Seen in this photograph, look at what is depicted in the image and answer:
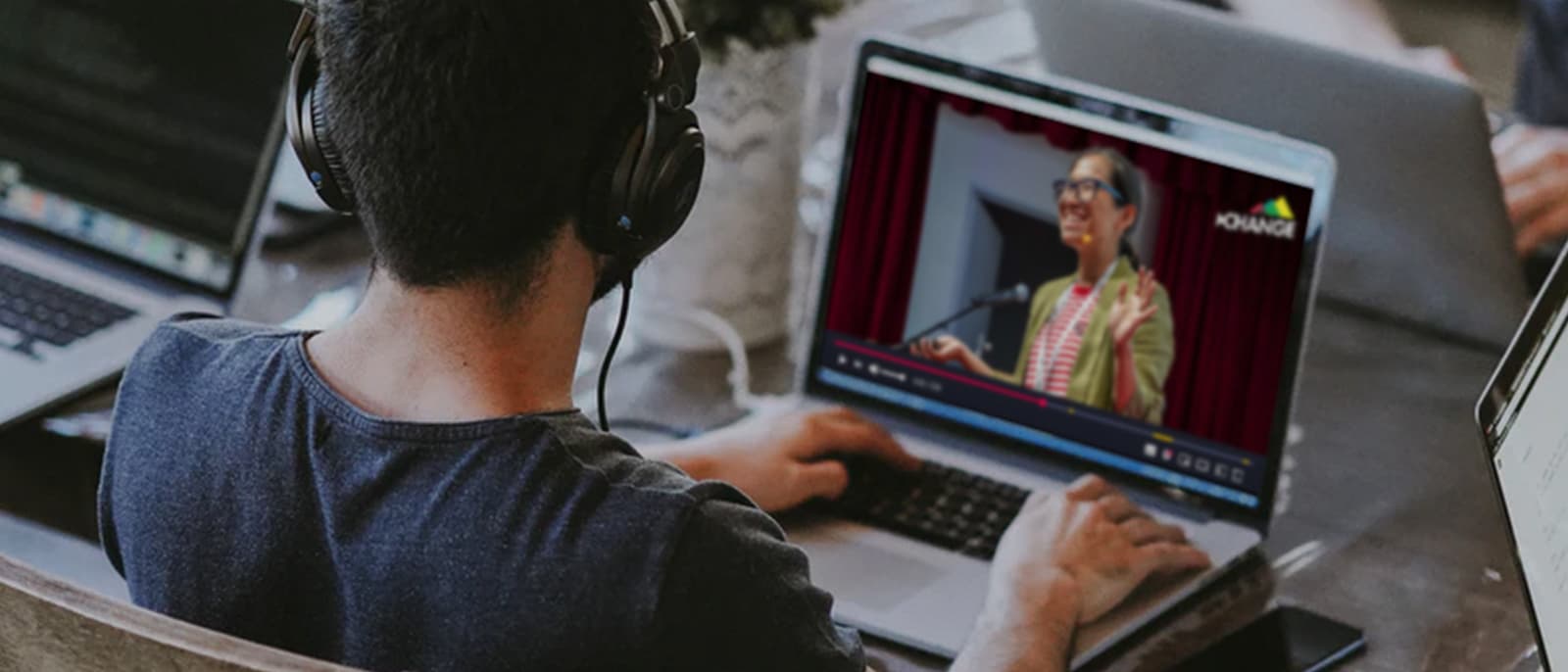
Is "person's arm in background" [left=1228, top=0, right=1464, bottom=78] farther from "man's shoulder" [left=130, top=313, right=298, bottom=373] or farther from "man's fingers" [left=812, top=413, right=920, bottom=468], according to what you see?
"man's shoulder" [left=130, top=313, right=298, bottom=373]

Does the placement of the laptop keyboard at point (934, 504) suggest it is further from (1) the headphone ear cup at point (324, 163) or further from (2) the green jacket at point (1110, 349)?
(1) the headphone ear cup at point (324, 163)

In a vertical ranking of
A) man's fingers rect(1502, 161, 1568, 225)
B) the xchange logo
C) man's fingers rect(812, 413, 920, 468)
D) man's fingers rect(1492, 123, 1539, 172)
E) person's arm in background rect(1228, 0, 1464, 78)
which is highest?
person's arm in background rect(1228, 0, 1464, 78)

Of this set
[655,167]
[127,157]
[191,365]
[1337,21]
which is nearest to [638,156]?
[655,167]

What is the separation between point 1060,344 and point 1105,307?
0.15ft

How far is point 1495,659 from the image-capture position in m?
1.32

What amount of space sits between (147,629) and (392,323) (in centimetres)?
22

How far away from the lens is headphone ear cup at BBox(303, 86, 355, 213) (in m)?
1.01

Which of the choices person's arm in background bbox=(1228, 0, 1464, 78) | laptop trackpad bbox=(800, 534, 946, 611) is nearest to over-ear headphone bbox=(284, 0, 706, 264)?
laptop trackpad bbox=(800, 534, 946, 611)

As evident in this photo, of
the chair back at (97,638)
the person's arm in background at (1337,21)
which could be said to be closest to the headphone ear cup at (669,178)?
the chair back at (97,638)

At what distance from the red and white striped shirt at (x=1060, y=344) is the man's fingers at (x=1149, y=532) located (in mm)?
128

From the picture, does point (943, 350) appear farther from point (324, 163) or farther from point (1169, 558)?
point (324, 163)

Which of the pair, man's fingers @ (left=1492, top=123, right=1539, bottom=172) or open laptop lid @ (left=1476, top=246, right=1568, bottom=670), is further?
man's fingers @ (left=1492, top=123, right=1539, bottom=172)

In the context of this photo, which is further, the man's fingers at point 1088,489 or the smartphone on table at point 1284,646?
the man's fingers at point 1088,489

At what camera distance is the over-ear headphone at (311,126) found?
3.34 feet
